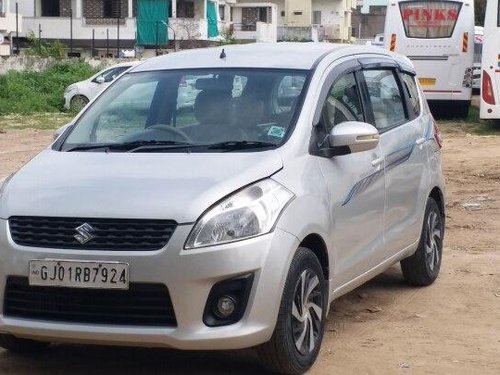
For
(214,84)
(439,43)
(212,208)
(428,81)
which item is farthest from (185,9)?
(212,208)

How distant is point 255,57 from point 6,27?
5124 centimetres

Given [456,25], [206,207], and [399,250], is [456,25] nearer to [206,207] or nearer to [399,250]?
[399,250]

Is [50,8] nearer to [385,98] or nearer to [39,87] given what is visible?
[39,87]

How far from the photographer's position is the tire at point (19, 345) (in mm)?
6359

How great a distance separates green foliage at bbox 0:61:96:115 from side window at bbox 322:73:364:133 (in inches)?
942

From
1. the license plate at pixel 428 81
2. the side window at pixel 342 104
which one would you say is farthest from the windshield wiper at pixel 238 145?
the license plate at pixel 428 81

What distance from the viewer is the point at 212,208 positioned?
5555 millimetres

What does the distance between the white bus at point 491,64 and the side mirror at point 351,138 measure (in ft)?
57.4

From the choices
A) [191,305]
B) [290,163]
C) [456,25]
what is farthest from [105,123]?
[456,25]

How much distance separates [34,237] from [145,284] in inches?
25.0

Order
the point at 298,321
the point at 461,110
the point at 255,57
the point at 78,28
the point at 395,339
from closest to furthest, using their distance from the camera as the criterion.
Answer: the point at 298,321 → the point at 395,339 → the point at 255,57 → the point at 461,110 → the point at 78,28

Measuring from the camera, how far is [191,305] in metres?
5.45

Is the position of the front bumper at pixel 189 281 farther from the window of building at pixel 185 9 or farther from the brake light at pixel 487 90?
the window of building at pixel 185 9

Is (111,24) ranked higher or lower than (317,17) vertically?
lower
